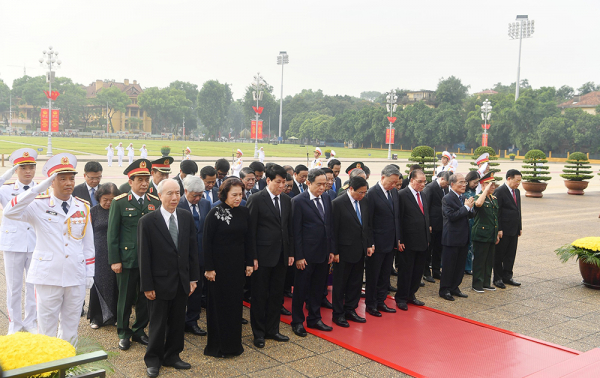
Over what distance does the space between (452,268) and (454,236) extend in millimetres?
466

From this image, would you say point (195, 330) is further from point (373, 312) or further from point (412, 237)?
point (412, 237)

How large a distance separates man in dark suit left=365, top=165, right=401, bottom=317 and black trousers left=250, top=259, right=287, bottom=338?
1.43 m

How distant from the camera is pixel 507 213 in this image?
7.64 metres

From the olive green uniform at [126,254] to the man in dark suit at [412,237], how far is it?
3.32 m

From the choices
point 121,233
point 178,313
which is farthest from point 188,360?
point 121,233

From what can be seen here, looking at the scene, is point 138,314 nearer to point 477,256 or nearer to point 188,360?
point 188,360

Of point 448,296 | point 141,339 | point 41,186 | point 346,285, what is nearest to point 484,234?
point 448,296

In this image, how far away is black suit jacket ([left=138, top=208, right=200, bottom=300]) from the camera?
414cm

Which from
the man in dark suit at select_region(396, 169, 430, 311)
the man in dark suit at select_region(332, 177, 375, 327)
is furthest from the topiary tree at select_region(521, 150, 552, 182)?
the man in dark suit at select_region(332, 177, 375, 327)

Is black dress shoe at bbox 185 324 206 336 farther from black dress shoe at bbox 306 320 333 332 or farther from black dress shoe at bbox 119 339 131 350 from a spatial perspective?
black dress shoe at bbox 306 320 333 332

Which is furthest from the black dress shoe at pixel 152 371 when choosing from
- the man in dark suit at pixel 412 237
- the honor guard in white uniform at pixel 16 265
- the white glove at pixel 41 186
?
the man in dark suit at pixel 412 237

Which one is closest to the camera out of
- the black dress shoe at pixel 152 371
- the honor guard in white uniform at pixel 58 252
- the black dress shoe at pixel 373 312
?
the honor guard in white uniform at pixel 58 252

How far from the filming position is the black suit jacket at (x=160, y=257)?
414 cm

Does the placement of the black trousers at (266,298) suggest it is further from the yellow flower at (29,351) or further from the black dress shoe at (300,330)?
the yellow flower at (29,351)
